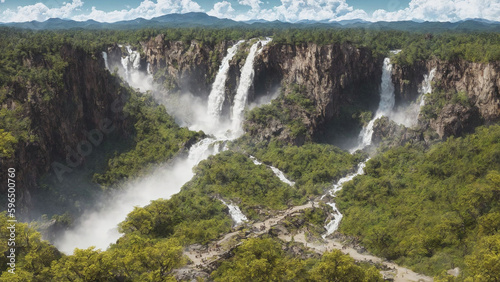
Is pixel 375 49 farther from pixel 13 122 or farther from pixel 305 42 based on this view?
pixel 13 122

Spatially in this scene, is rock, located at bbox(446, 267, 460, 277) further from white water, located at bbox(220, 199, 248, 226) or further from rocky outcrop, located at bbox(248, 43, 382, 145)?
rocky outcrop, located at bbox(248, 43, 382, 145)

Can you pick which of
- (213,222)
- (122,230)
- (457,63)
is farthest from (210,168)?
(457,63)

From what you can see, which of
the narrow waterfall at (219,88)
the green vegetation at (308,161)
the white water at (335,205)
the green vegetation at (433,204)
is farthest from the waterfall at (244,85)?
the green vegetation at (433,204)

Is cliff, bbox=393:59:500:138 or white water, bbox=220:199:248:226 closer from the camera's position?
white water, bbox=220:199:248:226

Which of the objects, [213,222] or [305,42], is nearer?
[213,222]

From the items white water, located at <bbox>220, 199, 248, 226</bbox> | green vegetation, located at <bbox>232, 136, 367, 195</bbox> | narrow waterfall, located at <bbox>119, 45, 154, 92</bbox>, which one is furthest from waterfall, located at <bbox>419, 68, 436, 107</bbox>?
narrow waterfall, located at <bbox>119, 45, 154, 92</bbox>
